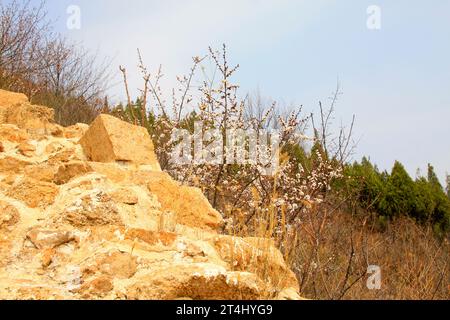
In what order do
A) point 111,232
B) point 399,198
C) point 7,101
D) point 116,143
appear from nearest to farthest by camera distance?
point 111,232, point 116,143, point 7,101, point 399,198

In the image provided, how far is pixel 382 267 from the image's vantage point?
9.29 meters

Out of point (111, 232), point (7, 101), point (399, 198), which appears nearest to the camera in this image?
point (111, 232)

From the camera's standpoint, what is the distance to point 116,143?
14.8 feet

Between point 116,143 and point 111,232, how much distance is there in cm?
137

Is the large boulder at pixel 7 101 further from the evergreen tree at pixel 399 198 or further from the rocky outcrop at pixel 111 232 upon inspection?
the evergreen tree at pixel 399 198

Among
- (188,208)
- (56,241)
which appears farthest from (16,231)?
(188,208)

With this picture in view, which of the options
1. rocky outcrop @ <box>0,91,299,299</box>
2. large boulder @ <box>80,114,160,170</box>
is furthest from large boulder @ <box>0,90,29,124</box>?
large boulder @ <box>80,114,160,170</box>

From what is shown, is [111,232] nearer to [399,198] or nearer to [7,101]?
[7,101]

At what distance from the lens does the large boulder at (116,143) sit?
14.7 ft

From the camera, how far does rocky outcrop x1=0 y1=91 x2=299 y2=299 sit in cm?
277

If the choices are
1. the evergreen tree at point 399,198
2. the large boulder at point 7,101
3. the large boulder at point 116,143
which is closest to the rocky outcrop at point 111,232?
the large boulder at point 116,143

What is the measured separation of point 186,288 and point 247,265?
21.2 inches

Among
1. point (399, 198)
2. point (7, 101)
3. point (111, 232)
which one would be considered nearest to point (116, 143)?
point (111, 232)
